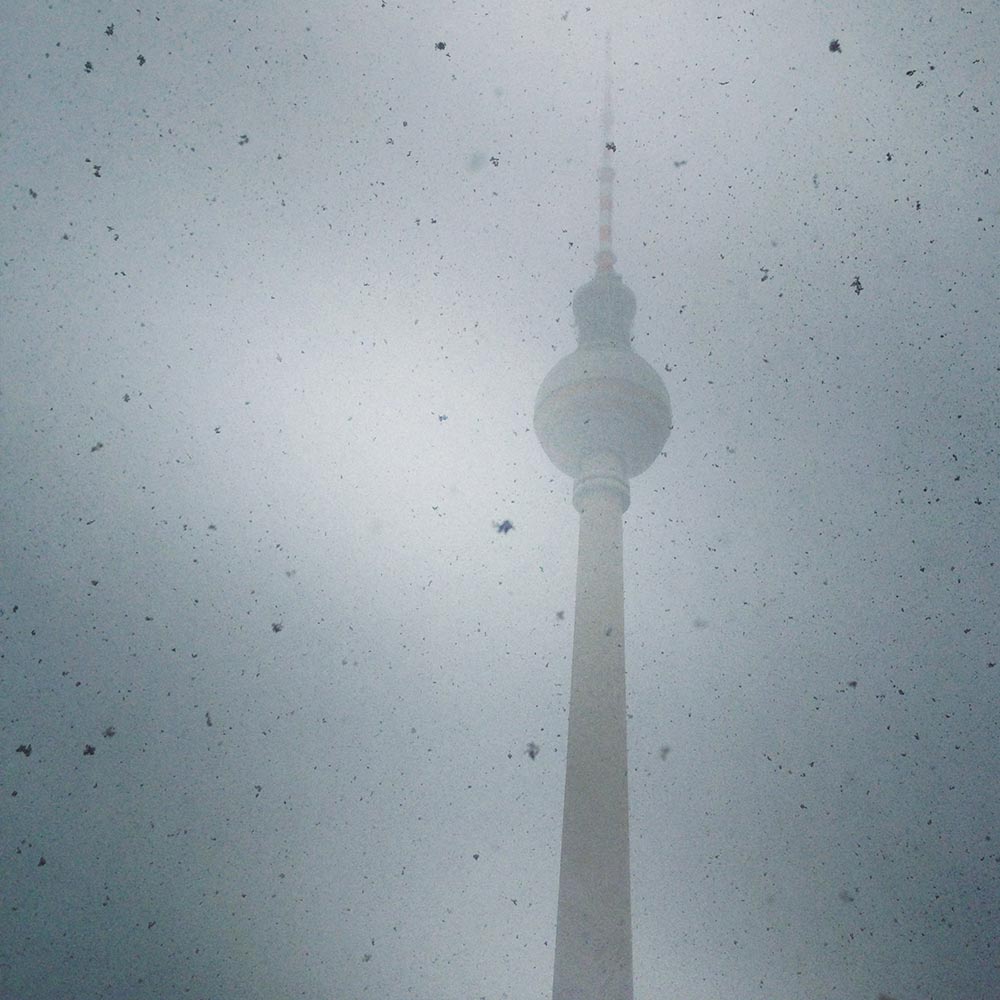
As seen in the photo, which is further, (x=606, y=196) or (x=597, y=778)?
(x=606, y=196)

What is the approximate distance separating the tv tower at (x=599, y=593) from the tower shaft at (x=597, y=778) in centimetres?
5

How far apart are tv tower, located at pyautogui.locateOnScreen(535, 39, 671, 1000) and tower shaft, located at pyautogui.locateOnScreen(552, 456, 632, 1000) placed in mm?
46

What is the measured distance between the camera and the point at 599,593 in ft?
117

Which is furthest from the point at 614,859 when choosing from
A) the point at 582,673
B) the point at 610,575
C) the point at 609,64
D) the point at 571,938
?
the point at 609,64

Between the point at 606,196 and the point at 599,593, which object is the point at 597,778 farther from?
the point at 606,196

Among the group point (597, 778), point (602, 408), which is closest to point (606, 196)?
point (602, 408)

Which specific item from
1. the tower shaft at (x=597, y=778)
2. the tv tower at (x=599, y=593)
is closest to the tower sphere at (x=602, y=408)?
the tv tower at (x=599, y=593)

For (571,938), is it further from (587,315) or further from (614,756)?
(587,315)

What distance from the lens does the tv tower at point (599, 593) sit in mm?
29609

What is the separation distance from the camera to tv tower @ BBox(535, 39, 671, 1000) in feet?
97.1

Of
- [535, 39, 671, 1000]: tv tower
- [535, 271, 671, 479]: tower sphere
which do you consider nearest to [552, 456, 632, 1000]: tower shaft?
[535, 39, 671, 1000]: tv tower

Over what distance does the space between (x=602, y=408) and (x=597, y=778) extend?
17.2 metres

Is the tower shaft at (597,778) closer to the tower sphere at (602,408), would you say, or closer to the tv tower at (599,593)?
the tv tower at (599,593)

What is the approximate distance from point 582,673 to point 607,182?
2867cm
